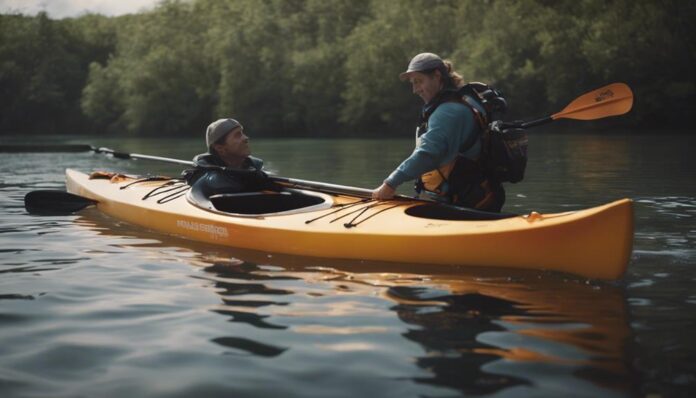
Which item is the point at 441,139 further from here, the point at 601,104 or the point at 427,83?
the point at 601,104

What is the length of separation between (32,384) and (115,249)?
3.15m

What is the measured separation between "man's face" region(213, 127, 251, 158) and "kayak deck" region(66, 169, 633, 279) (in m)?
0.42

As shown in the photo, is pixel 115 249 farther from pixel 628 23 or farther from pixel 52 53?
pixel 52 53

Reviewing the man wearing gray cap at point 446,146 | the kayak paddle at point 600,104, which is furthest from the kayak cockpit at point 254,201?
the kayak paddle at point 600,104

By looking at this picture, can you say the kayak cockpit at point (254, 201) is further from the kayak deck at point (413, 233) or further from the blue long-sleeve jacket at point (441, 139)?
the blue long-sleeve jacket at point (441, 139)

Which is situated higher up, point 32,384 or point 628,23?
point 628,23

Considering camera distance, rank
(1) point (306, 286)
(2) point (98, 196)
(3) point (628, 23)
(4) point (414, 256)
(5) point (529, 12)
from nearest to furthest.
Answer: (1) point (306, 286) → (4) point (414, 256) → (2) point (98, 196) → (3) point (628, 23) → (5) point (529, 12)

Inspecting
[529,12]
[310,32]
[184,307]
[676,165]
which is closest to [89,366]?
[184,307]

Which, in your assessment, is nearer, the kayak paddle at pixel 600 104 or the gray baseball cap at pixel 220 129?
the kayak paddle at pixel 600 104

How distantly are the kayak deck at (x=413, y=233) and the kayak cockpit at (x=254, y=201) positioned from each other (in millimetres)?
20

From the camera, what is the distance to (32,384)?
Result: 2.83 meters

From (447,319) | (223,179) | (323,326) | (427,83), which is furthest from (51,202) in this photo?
(447,319)

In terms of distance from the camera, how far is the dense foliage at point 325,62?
3469cm

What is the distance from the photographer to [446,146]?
5.02 metres
